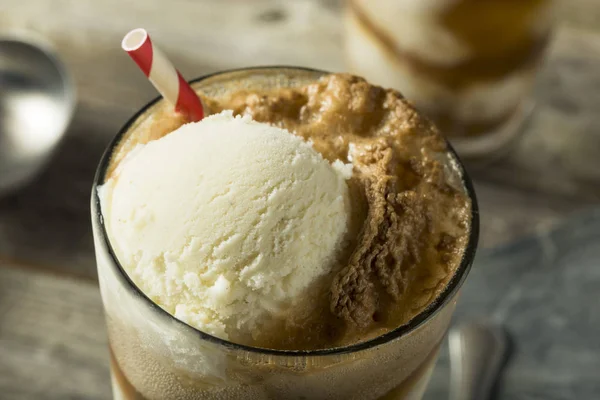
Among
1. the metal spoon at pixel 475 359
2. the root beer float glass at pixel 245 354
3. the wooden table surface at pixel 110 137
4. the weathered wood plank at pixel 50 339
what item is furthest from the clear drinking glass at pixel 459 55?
the weathered wood plank at pixel 50 339

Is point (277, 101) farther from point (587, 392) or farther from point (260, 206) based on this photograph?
point (587, 392)

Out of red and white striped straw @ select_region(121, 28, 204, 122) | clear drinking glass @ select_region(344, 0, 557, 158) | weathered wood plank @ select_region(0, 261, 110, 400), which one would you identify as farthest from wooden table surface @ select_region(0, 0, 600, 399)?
red and white striped straw @ select_region(121, 28, 204, 122)

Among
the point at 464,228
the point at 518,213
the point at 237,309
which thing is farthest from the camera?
the point at 518,213

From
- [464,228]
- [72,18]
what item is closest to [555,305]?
[464,228]

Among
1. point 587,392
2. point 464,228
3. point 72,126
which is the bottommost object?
point 587,392

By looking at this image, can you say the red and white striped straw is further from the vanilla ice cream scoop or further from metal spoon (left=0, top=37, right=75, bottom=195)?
metal spoon (left=0, top=37, right=75, bottom=195)
